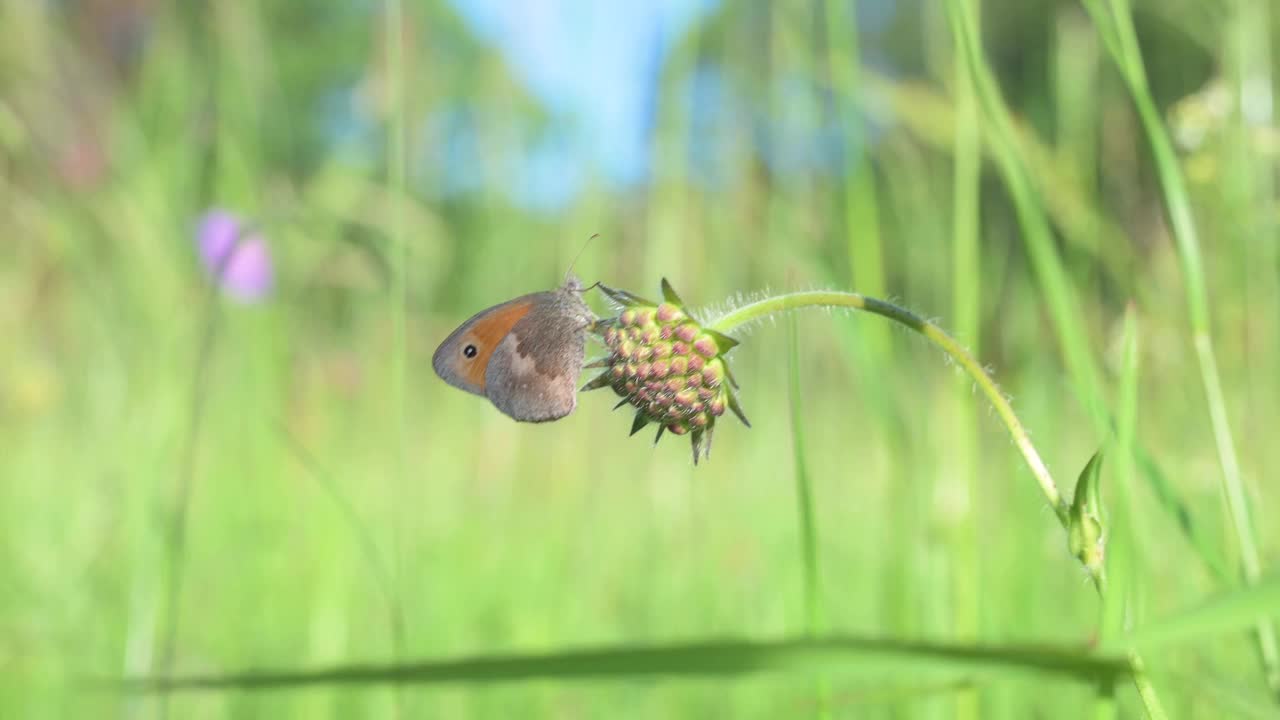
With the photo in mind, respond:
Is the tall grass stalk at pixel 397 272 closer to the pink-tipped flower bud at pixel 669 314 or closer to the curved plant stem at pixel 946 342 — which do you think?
the pink-tipped flower bud at pixel 669 314

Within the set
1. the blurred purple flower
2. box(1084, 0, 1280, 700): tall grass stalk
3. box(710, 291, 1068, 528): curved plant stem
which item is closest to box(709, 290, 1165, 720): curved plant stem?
box(710, 291, 1068, 528): curved plant stem

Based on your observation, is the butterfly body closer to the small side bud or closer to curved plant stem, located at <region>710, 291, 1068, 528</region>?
→ curved plant stem, located at <region>710, 291, 1068, 528</region>

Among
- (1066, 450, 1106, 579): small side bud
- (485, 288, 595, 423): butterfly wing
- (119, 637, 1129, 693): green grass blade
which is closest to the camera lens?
(119, 637, 1129, 693): green grass blade

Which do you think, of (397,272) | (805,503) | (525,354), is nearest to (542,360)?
(525,354)

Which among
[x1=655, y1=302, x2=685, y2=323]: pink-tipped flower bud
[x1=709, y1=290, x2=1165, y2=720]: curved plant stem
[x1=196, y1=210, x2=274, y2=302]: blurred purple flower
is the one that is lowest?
[x1=709, y1=290, x2=1165, y2=720]: curved plant stem

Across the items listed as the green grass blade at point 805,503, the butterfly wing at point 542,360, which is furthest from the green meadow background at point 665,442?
the butterfly wing at point 542,360

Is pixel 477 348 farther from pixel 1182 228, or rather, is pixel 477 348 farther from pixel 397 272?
pixel 1182 228

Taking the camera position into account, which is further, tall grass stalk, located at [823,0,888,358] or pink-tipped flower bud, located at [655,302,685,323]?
tall grass stalk, located at [823,0,888,358]
